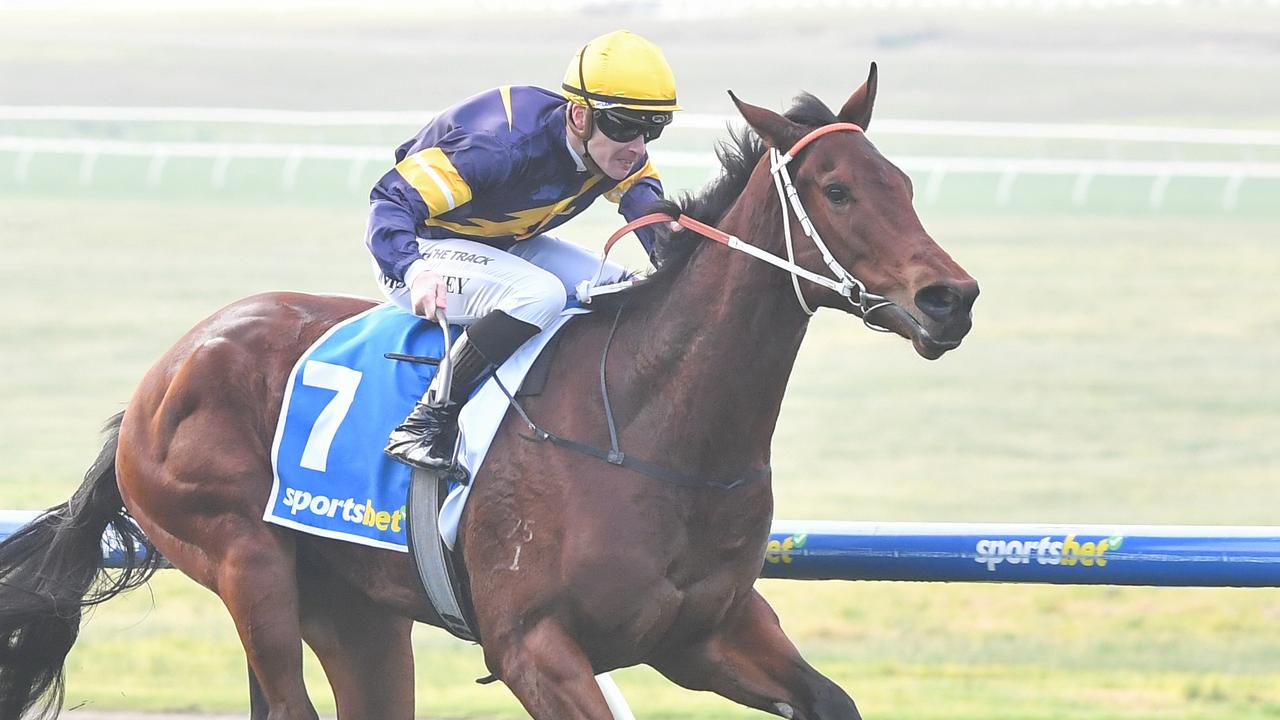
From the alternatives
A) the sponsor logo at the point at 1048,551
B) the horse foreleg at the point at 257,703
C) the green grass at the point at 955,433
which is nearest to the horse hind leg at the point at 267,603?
the horse foreleg at the point at 257,703

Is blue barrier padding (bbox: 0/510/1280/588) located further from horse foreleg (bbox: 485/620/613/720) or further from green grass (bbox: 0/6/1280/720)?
green grass (bbox: 0/6/1280/720)

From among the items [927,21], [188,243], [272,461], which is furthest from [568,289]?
[927,21]

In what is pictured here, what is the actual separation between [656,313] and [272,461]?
1.01 metres

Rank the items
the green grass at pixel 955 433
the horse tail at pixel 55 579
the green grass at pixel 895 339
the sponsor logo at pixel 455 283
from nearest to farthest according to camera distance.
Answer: the sponsor logo at pixel 455 283
the horse tail at pixel 55 579
the green grass at pixel 955 433
the green grass at pixel 895 339

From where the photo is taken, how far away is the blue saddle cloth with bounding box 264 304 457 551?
397cm

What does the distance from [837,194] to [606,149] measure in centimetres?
67

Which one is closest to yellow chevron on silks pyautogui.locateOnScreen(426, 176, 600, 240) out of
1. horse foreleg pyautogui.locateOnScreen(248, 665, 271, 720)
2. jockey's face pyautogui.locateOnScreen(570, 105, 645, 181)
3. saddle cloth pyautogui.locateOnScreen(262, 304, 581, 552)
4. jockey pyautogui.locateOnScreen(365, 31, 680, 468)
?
jockey pyautogui.locateOnScreen(365, 31, 680, 468)

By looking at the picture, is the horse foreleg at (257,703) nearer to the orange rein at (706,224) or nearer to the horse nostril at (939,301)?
the orange rein at (706,224)

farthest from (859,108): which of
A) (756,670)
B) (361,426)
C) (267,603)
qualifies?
(267,603)

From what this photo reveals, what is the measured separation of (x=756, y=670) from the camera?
3830 millimetres

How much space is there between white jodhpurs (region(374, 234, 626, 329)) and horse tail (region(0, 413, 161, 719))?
109cm

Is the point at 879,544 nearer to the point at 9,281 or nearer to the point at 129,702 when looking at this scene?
the point at 129,702

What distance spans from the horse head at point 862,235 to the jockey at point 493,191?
1.30 ft

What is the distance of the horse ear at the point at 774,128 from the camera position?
3498 millimetres
